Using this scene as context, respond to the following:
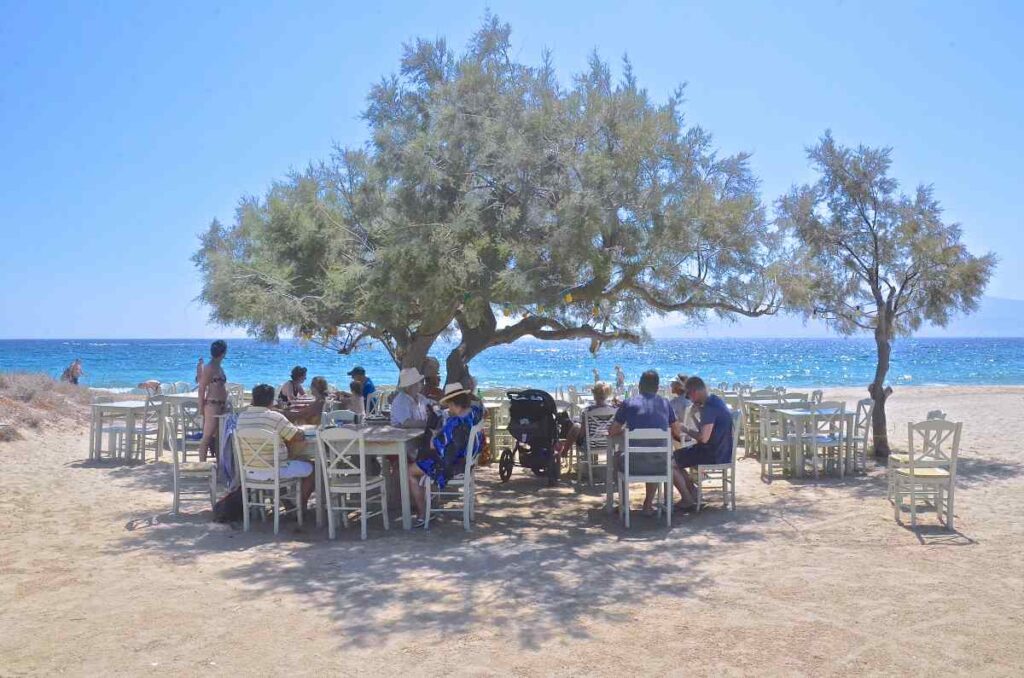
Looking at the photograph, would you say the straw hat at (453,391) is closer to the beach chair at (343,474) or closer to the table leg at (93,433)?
the beach chair at (343,474)

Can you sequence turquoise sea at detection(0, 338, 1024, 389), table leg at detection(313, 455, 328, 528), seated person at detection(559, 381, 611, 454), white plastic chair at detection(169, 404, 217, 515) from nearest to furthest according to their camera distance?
table leg at detection(313, 455, 328, 528) < white plastic chair at detection(169, 404, 217, 515) < seated person at detection(559, 381, 611, 454) < turquoise sea at detection(0, 338, 1024, 389)

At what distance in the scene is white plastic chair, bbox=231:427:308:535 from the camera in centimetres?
706

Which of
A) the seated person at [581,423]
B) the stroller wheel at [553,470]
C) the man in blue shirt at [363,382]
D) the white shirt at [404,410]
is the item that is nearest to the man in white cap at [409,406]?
the white shirt at [404,410]

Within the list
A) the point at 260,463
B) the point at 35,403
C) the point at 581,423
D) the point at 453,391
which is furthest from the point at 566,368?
the point at 260,463

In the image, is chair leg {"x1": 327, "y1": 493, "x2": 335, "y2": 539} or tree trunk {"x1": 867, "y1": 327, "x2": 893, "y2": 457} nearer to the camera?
chair leg {"x1": 327, "y1": 493, "x2": 335, "y2": 539}

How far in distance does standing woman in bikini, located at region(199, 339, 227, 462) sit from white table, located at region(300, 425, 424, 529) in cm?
211

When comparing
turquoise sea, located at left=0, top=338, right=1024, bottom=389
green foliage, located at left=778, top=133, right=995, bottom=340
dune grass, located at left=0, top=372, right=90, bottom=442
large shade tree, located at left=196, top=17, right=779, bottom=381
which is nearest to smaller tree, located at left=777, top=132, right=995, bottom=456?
green foliage, located at left=778, top=133, right=995, bottom=340

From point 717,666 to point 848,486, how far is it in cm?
604

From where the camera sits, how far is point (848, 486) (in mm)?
9430

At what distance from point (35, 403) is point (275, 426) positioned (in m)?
10.9

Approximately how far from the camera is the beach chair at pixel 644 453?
24.0 ft

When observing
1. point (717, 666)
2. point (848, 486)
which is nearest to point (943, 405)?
point (848, 486)

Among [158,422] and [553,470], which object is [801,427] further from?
[158,422]

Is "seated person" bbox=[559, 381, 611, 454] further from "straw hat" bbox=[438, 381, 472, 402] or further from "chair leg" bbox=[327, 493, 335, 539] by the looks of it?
"chair leg" bbox=[327, 493, 335, 539]
